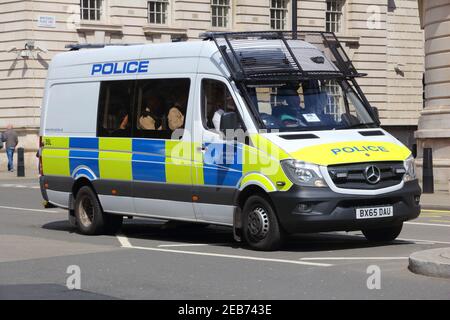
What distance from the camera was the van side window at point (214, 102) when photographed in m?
14.4

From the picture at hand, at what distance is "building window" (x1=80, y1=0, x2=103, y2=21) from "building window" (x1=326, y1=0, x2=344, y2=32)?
12.0 metres

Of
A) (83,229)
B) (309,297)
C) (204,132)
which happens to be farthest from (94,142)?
(309,297)

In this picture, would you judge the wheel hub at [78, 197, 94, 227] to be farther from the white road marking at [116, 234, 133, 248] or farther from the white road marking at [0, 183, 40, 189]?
the white road marking at [0, 183, 40, 189]

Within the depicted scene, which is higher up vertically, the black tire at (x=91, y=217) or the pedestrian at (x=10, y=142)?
the pedestrian at (x=10, y=142)

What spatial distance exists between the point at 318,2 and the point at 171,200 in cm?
3938

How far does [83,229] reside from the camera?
54.6 feet

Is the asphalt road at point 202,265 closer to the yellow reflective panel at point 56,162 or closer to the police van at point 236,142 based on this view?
the police van at point 236,142

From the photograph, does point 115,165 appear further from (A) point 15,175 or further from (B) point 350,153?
(A) point 15,175

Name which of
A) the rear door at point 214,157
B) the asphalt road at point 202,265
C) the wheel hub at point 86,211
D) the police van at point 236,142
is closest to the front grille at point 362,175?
the police van at point 236,142

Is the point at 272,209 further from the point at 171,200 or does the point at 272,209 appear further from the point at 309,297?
the point at 309,297

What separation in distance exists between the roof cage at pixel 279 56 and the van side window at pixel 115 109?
1570mm

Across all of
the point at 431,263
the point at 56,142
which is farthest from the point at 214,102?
the point at 431,263

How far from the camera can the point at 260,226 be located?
544 inches

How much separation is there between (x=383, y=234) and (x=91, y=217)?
422 centimetres
